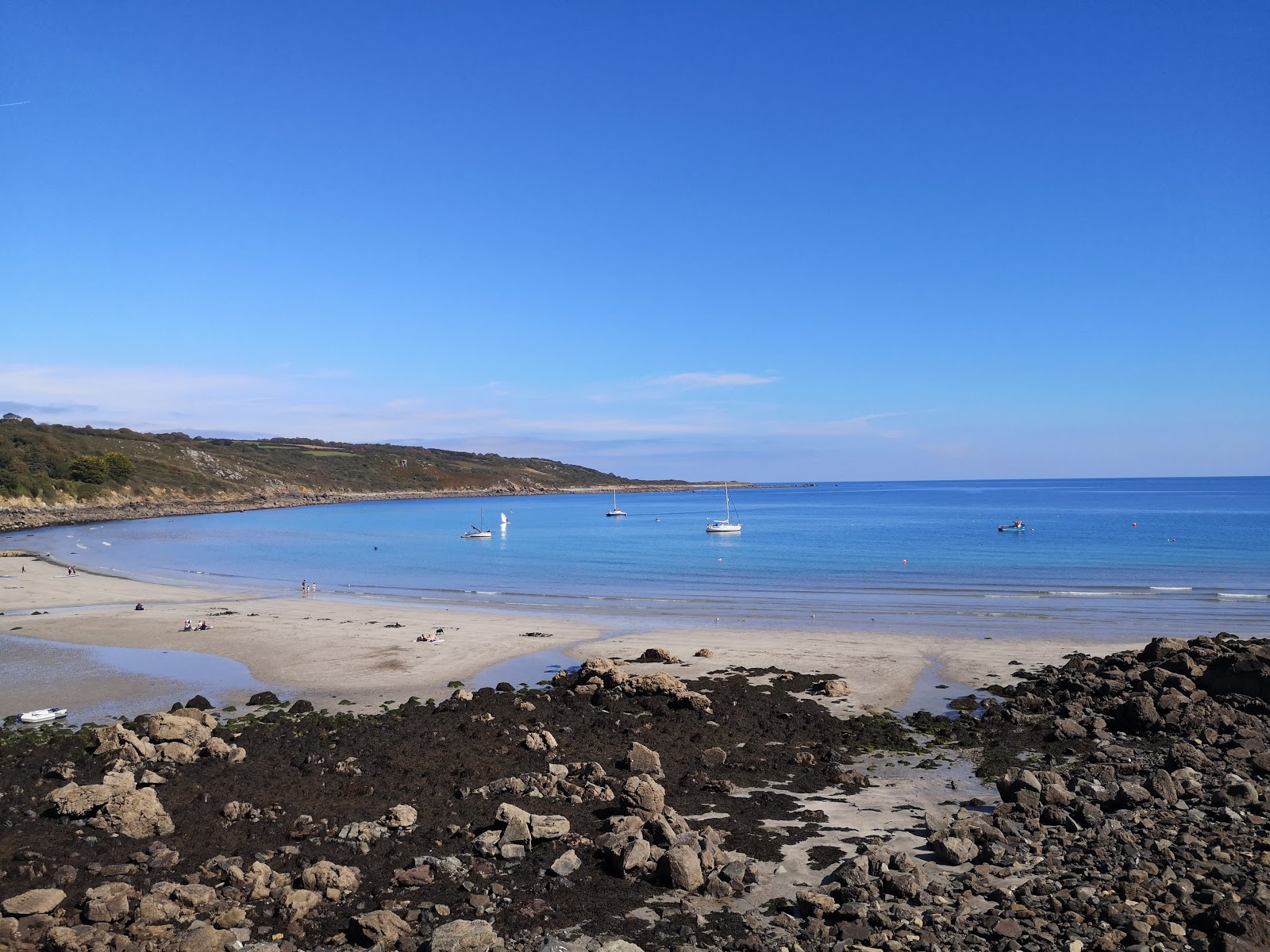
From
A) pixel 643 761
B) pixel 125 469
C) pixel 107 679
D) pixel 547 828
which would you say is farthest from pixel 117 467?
pixel 547 828

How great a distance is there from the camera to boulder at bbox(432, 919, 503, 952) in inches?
325

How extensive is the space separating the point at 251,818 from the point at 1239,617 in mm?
33337

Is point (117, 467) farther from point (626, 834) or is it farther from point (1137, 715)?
point (1137, 715)

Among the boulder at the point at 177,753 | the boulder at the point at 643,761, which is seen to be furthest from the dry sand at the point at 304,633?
the boulder at the point at 643,761

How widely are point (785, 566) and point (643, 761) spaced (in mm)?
41938

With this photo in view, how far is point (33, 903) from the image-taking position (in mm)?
9070

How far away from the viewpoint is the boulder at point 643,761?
13789 mm

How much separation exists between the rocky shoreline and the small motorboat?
1.00m

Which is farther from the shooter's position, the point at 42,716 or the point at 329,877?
the point at 42,716

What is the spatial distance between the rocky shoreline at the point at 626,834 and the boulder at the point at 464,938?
26 millimetres

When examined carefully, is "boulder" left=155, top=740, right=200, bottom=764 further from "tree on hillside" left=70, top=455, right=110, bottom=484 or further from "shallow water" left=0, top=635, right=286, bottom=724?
"tree on hillside" left=70, top=455, right=110, bottom=484

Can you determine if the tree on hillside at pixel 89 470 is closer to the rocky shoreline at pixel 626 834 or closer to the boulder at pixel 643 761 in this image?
the rocky shoreline at pixel 626 834

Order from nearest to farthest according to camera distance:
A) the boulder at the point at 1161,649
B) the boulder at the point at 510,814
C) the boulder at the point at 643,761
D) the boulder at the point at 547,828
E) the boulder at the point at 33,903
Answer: the boulder at the point at 33,903 < the boulder at the point at 547,828 < the boulder at the point at 510,814 < the boulder at the point at 643,761 < the boulder at the point at 1161,649

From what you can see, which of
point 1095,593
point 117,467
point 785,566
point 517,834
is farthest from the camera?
point 117,467
